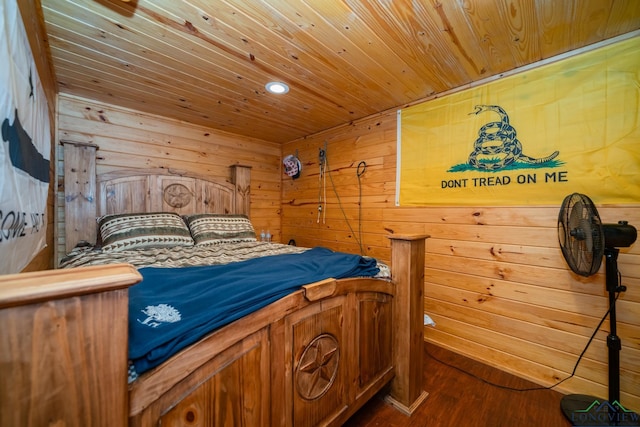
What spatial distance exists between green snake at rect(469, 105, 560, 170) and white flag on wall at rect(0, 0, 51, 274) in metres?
2.36

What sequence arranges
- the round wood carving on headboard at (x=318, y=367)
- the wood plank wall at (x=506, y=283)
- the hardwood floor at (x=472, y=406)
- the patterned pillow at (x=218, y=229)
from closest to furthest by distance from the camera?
1. the round wood carving on headboard at (x=318, y=367)
2. the hardwood floor at (x=472, y=406)
3. the wood plank wall at (x=506, y=283)
4. the patterned pillow at (x=218, y=229)

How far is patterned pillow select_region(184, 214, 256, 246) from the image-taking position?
224cm

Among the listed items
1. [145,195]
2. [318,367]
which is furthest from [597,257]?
[145,195]

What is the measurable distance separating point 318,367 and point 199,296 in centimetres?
59

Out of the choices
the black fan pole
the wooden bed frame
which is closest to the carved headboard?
the wooden bed frame

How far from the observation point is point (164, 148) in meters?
2.52

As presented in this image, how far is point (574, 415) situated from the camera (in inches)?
51.8

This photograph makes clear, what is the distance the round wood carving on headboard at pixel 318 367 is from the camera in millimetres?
999

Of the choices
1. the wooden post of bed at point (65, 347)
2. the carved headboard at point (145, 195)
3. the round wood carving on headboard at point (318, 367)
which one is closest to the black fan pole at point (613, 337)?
the round wood carving on headboard at point (318, 367)

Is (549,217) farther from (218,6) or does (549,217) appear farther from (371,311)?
(218,6)

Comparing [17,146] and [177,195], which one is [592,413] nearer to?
[17,146]

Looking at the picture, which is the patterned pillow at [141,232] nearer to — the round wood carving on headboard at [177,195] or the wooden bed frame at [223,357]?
the round wood carving on headboard at [177,195]

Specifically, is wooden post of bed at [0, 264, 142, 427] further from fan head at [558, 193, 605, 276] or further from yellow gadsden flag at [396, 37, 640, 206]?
yellow gadsden flag at [396, 37, 640, 206]

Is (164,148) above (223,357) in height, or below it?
above
